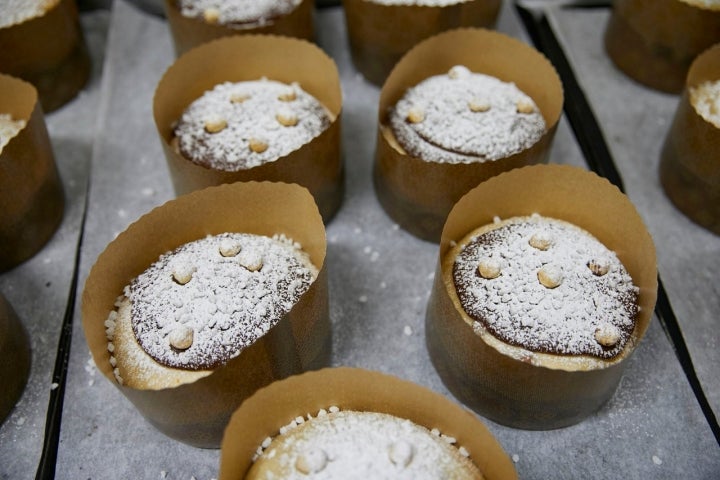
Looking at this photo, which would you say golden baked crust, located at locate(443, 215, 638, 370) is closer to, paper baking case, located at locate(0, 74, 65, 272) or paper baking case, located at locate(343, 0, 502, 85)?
paper baking case, located at locate(343, 0, 502, 85)

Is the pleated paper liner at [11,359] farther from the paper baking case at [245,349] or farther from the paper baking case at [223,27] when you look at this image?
the paper baking case at [223,27]

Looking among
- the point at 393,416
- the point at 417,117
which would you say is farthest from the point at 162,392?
the point at 417,117

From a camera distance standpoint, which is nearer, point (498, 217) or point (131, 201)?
point (498, 217)

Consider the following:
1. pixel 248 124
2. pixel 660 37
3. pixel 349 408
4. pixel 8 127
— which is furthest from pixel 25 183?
pixel 660 37

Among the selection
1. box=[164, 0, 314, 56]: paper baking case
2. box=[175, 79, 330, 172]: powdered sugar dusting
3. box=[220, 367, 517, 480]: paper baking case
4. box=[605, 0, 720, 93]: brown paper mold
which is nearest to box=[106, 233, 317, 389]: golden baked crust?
box=[220, 367, 517, 480]: paper baking case

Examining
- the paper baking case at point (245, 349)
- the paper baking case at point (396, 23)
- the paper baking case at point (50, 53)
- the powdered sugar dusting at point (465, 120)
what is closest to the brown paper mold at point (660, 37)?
the paper baking case at point (396, 23)

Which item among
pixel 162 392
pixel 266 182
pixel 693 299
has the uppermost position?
pixel 266 182

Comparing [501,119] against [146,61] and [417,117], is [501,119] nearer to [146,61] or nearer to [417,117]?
[417,117]

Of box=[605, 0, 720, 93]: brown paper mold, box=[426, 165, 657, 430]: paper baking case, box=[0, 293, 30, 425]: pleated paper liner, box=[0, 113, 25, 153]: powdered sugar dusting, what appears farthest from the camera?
box=[605, 0, 720, 93]: brown paper mold
